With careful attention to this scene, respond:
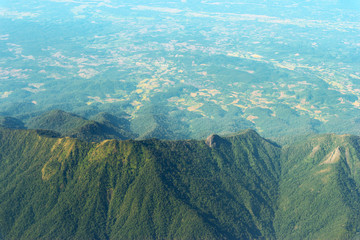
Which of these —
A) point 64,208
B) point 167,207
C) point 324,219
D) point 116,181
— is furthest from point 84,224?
point 324,219

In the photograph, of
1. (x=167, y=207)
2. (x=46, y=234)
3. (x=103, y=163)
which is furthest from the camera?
A: (x=103, y=163)

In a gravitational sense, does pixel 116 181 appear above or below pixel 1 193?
above

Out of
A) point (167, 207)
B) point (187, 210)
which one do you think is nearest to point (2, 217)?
point (167, 207)

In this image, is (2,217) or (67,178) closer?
(2,217)

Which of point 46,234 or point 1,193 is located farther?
point 1,193

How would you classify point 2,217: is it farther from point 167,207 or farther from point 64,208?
point 167,207

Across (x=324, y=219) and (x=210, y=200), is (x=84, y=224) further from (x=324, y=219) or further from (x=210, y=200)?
(x=324, y=219)

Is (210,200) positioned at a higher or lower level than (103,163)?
lower

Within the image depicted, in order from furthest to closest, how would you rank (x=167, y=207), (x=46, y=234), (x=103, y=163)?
1. (x=103, y=163)
2. (x=167, y=207)
3. (x=46, y=234)
